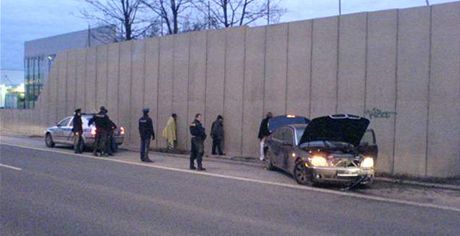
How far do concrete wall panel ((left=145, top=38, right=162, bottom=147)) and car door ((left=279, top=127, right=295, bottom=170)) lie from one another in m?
11.6

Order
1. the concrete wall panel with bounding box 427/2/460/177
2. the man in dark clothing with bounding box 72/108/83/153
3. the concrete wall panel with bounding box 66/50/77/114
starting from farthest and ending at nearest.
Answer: the concrete wall panel with bounding box 66/50/77/114, the man in dark clothing with bounding box 72/108/83/153, the concrete wall panel with bounding box 427/2/460/177

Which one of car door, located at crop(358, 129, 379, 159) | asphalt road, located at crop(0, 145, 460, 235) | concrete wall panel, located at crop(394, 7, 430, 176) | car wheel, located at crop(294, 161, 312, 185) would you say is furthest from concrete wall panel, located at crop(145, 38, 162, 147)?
car wheel, located at crop(294, 161, 312, 185)

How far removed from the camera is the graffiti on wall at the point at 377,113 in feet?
60.7

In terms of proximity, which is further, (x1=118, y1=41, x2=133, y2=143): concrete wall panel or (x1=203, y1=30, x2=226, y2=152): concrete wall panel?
(x1=118, y1=41, x2=133, y2=143): concrete wall panel

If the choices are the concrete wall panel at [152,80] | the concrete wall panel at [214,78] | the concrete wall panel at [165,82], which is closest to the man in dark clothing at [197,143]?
the concrete wall panel at [214,78]

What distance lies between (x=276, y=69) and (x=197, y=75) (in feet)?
15.2

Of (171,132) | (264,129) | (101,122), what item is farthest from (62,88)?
(264,129)

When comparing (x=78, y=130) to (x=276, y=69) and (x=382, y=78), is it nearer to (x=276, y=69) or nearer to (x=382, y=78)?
(x=276, y=69)

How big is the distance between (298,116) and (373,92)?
8.60 ft

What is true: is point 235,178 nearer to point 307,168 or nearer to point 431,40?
point 307,168

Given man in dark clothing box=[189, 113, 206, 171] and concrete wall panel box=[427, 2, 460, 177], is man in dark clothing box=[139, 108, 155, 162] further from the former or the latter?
concrete wall panel box=[427, 2, 460, 177]

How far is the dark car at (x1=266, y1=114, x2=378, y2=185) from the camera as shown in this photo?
14273mm

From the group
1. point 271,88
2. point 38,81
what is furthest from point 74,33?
point 271,88

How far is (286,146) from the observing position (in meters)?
16.3
